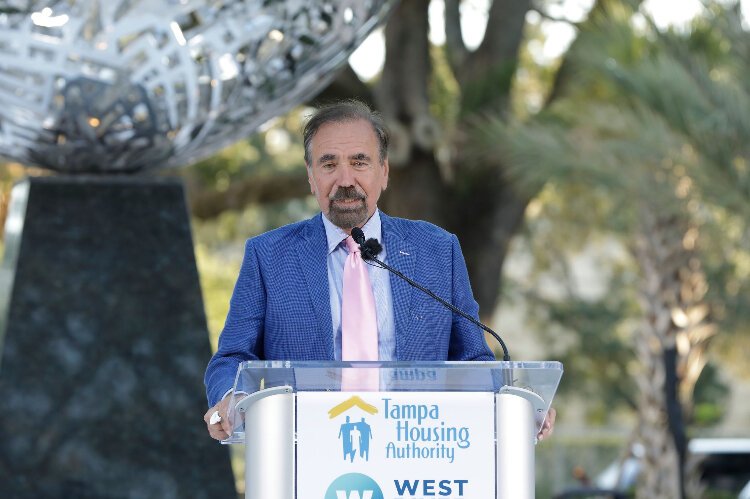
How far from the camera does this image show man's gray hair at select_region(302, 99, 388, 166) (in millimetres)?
3371

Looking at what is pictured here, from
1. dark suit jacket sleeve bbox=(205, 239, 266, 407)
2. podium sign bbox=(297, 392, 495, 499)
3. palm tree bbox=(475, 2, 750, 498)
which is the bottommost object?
podium sign bbox=(297, 392, 495, 499)

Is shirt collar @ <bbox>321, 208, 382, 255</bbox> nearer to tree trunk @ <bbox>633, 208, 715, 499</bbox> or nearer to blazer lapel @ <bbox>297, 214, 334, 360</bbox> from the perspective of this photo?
blazer lapel @ <bbox>297, 214, 334, 360</bbox>

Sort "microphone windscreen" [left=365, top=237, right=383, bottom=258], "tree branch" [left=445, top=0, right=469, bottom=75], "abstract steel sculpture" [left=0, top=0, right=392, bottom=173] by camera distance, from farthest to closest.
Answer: "tree branch" [left=445, top=0, right=469, bottom=75] → "abstract steel sculpture" [left=0, top=0, right=392, bottom=173] → "microphone windscreen" [left=365, top=237, right=383, bottom=258]

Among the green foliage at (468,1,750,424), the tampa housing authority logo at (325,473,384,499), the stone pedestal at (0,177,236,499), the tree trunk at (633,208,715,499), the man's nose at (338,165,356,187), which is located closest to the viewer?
the tampa housing authority logo at (325,473,384,499)

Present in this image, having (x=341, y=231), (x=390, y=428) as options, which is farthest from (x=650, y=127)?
(x=390, y=428)

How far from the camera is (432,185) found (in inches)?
453

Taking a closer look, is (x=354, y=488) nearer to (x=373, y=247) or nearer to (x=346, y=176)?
(x=373, y=247)

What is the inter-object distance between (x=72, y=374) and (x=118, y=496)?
0.49 m

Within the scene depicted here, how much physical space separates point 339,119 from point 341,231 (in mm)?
272

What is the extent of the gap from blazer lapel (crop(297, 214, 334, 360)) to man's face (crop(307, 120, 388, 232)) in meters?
0.10

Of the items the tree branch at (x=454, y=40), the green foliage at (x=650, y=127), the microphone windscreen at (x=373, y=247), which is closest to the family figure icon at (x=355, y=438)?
the microphone windscreen at (x=373, y=247)

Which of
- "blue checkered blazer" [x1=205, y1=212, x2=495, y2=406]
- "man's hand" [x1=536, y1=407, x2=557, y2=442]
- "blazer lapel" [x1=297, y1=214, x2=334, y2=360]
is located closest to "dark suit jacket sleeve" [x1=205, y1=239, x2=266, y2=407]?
"blue checkered blazer" [x1=205, y1=212, x2=495, y2=406]

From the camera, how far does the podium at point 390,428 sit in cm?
279

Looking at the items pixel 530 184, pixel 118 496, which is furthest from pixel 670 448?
pixel 118 496
